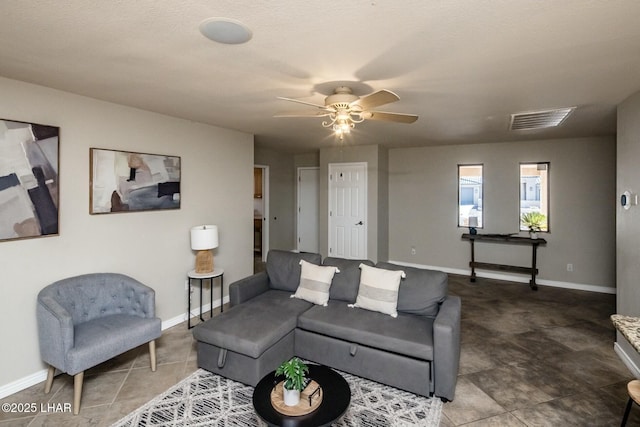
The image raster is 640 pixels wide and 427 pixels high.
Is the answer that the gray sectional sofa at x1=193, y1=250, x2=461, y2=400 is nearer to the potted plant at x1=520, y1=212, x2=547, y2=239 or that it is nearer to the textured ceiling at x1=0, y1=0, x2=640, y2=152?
the textured ceiling at x1=0, y1=0, x2=640, y2=152

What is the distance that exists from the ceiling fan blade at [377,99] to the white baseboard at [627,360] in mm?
3057

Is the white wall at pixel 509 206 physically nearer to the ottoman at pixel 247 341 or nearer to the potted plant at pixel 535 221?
the potted plant at pixel 535 221

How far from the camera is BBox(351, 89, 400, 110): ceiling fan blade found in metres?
2.17

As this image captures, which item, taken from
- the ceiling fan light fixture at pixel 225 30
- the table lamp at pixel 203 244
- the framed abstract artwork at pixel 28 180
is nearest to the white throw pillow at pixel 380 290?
the table lamp at pixel 203 244

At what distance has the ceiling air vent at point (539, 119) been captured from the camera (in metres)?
3.56

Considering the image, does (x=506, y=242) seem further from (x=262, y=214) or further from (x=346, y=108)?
(x=262, y=214)

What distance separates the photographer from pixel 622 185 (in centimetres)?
320

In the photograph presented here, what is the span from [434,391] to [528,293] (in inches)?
139

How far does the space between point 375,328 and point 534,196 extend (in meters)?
4.42

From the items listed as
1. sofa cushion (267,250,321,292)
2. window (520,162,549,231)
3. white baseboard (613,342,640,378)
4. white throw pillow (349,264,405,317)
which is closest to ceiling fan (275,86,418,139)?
white throw pillow (349,264,405,317)

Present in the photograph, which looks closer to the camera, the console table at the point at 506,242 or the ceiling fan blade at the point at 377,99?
the ceiling fan blade at the point at 377,99

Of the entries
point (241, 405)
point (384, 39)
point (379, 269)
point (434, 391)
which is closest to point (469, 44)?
point (384, 39)

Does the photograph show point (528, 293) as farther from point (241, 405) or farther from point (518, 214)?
point (241, 405)

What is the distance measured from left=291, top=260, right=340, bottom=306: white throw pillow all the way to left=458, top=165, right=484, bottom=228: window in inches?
148
